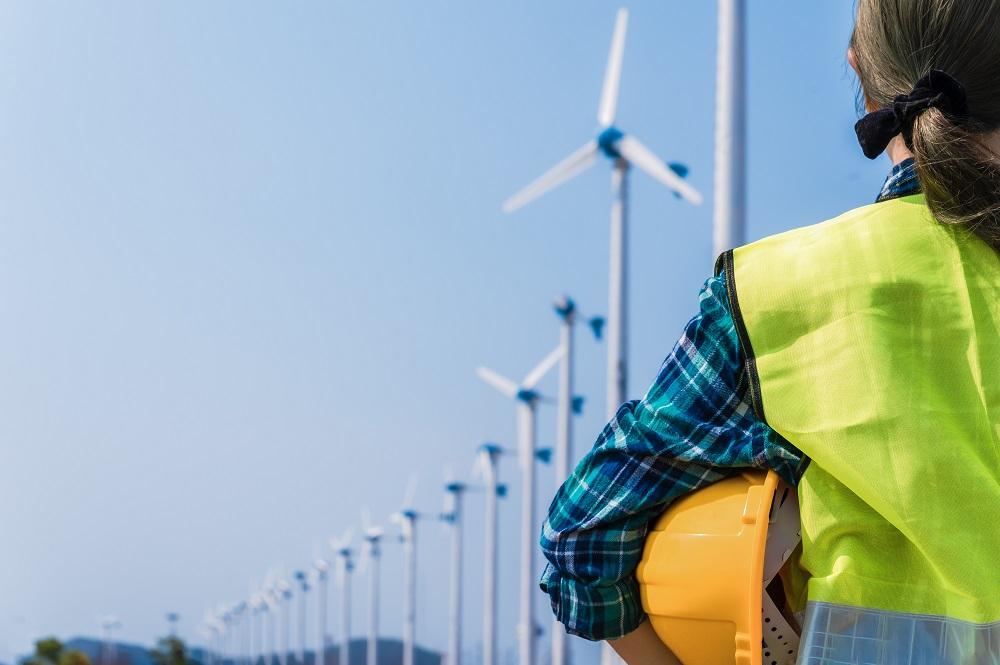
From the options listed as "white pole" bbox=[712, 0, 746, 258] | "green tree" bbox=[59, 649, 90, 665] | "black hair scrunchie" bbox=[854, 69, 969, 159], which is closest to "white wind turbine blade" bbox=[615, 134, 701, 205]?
"white pole" bbox=[712, 0, 746, 258]

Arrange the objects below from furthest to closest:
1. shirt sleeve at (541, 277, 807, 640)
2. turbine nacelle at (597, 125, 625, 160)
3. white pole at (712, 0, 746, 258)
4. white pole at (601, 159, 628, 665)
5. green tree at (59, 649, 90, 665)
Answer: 1. green tree at (59, 649, 90, 665)
2. turbine nacelle at (597, 125, 625, 160)
3. white pole at (601, 159, 628, 665)
4. white pole at (712, 0, 746, 258)
5. shirt sleeve at (541, 277, 807, 640)

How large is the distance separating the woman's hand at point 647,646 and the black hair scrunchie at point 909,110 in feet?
2.77

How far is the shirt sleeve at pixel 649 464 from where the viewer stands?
82.8 inches

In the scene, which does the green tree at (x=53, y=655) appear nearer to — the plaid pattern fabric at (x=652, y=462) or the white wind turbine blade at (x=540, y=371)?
the white wind turbine blade at (x=540, y=371)

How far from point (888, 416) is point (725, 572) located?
0.33 metres

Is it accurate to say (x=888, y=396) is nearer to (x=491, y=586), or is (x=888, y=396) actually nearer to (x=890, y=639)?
(x=890, y=639)

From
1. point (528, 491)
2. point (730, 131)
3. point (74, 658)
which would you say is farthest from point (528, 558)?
point (74, 658)

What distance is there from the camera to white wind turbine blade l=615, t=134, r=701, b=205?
21.5 meters

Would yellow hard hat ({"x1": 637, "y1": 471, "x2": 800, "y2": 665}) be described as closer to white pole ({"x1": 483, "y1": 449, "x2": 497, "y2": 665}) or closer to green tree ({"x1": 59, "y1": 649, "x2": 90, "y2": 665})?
white pole ({"x1": 483, "y1": 449, "x2": 497, "y2": 665})

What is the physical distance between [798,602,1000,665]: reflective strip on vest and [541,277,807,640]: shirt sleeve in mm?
238

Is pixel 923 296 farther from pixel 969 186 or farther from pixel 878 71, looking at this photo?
pixel 878 71

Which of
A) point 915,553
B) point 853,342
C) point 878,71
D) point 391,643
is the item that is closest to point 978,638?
point 915,553

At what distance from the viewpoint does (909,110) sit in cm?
207

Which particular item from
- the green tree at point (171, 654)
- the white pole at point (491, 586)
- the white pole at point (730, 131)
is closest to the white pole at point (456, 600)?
the white pole at point (491, 586)
